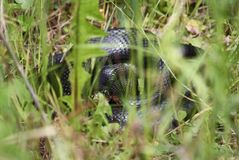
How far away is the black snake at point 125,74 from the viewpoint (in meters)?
2.82

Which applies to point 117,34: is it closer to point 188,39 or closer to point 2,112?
point 188,39

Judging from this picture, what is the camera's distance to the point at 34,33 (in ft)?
11.3

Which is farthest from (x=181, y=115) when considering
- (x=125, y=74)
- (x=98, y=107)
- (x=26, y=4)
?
(x=125, y=74)

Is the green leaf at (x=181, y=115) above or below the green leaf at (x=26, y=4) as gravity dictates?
below

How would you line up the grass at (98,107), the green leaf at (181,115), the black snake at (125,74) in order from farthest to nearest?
the black snake at (125,74), the green leaf at (181,115), the grass at (98,107)

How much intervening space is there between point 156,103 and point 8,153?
67.4 inches

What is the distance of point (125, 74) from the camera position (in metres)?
3.71

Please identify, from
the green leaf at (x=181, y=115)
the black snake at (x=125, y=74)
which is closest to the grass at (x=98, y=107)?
the green leaf at (x=181, y=115)

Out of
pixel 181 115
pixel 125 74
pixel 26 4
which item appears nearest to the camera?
pixel 181 115

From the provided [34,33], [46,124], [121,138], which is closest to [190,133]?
[121,138]

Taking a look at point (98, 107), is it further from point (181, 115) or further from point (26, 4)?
point (26, 4)

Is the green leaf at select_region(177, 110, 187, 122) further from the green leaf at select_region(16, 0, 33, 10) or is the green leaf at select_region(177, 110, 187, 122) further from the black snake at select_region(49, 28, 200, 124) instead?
the green leaf at select_region(16, 0, 33, 10)

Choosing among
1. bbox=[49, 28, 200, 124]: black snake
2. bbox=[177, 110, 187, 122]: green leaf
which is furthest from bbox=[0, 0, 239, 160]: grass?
bbox=[49, 28, 200, 124]: black snake

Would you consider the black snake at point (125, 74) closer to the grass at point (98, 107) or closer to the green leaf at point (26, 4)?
the grass at point (98, 107)
